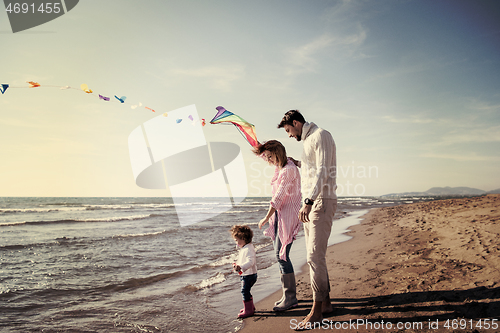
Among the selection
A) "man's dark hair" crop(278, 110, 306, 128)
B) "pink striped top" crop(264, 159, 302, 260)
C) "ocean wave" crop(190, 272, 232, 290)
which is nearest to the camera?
"man's dark hair" crop(278, 110, 306, 128)

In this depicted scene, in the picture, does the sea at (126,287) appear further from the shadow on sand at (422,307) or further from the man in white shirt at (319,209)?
the shadow on sand at (422,307)

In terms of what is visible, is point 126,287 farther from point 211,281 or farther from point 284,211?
point 284,211

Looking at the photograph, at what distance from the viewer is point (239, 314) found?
3.19 metres

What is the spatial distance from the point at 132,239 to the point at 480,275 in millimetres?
10466

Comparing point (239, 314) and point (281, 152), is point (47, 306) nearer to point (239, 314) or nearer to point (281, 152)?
point (239, 314)

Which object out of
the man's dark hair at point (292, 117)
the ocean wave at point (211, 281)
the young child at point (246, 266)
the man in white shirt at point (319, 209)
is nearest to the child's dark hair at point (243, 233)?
the young child at point (246, 266)

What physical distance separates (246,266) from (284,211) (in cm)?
76

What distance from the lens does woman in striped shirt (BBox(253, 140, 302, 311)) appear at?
10.0 feet

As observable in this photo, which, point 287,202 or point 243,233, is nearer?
point 287,202

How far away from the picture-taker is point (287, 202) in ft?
10.2

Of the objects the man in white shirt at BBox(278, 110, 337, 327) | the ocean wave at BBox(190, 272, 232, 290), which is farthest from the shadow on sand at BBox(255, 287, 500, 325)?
the ocean wave at BBox(190, 272, 232, 290)

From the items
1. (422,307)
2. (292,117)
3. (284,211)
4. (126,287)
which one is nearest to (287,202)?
(284,211)

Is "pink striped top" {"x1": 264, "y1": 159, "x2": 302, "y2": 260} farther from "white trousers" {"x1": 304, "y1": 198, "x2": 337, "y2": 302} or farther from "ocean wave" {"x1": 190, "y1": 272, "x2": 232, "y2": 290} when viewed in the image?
"ocean wave" {"x1": 190, "y1": 272, "x2": 232, "y2": 290}

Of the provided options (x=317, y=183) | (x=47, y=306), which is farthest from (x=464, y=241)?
(x=47, y=306)
